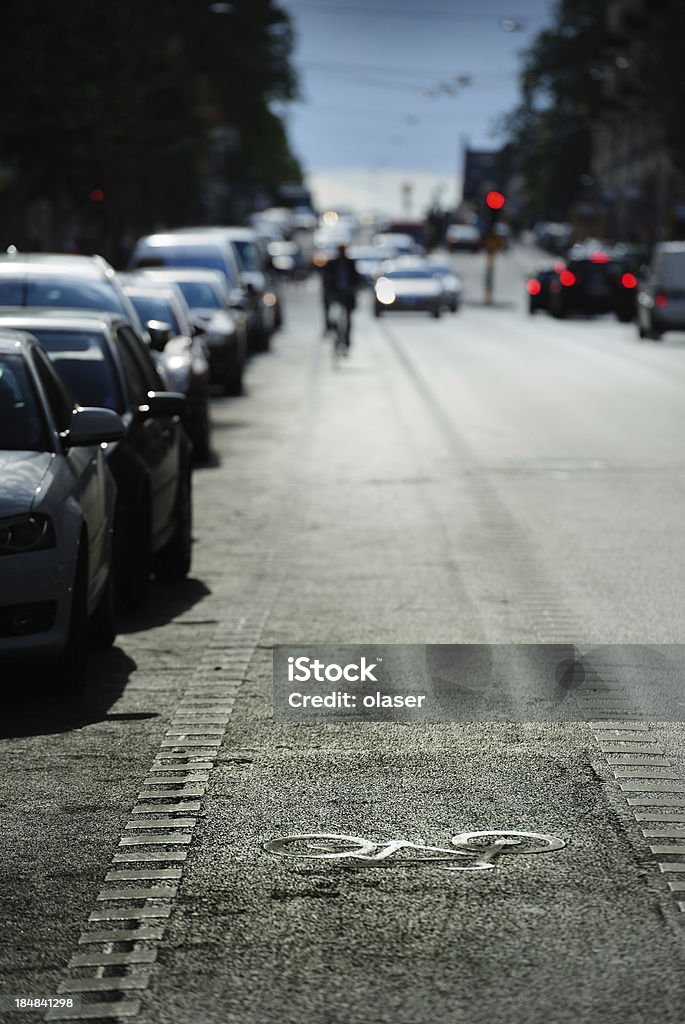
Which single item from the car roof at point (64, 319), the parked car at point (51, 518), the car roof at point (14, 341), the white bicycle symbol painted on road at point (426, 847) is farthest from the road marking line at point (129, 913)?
the car roof at point (64, 319)

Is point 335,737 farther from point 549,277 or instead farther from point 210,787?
point 549,277

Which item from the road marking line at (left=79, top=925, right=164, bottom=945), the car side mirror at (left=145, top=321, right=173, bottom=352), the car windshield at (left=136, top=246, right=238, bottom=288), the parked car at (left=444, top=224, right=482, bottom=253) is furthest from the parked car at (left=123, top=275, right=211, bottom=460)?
the parked car at (left=444, top=224, right=482, bottom=253)

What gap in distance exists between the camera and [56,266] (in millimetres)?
16797

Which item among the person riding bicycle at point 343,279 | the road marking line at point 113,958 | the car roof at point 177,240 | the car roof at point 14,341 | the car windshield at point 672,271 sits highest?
the car roof at point 14,341

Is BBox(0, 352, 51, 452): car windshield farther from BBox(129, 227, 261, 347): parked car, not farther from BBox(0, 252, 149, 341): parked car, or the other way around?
BBox(129, 227, 261, 347): parked car

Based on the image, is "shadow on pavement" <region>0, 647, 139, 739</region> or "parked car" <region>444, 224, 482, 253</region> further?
"parked car" <region>444, 224, 482, 253</region>

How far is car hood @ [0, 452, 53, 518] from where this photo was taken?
8648mm

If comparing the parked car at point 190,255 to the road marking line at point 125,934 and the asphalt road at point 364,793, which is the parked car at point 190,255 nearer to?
the asphalt road at point 364,793

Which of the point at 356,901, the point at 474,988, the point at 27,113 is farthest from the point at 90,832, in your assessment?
the point at 27,113

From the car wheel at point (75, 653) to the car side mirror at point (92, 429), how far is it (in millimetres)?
660

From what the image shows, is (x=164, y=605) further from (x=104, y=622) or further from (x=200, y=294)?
(x=200, y=294)

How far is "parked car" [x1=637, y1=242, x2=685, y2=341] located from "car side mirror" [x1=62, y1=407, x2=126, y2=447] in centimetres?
3426

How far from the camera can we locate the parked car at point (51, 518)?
8.59 m

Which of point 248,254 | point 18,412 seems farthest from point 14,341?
point 248,254
